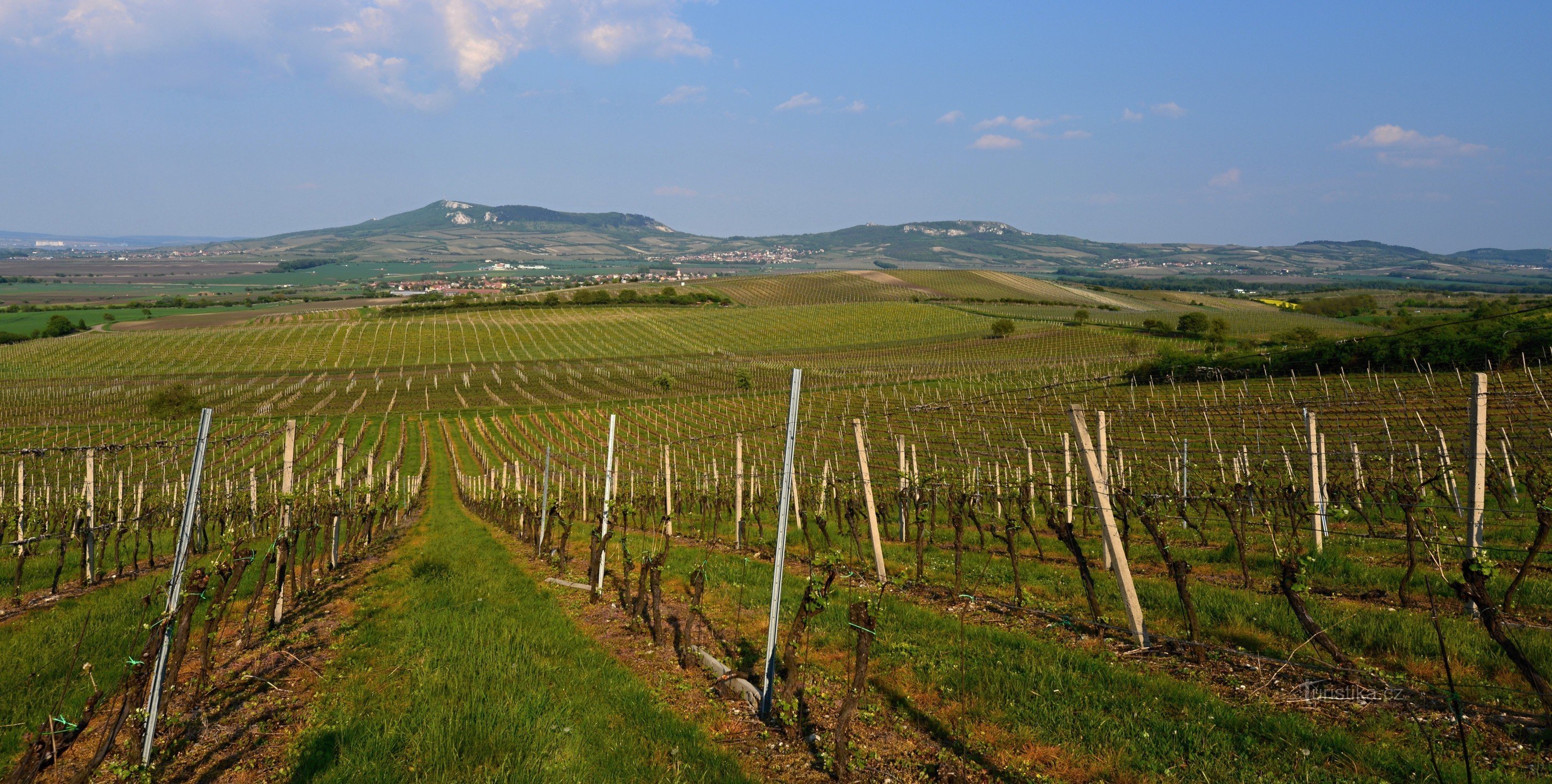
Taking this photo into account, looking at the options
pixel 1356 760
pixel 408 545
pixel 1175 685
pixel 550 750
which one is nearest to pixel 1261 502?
pixel 1175 685

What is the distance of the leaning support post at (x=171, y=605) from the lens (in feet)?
16.9

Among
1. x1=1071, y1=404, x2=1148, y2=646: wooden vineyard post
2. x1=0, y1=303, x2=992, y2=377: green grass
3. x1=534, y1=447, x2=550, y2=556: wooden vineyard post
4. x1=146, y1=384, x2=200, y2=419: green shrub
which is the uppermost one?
x1=1071, y1=404, x2=1148, y2=646: wooden vineyard post

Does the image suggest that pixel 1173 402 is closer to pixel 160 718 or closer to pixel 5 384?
pixel 160 718

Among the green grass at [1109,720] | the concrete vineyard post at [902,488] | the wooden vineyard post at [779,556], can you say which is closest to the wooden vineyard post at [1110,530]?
the green grass at [1109,720]

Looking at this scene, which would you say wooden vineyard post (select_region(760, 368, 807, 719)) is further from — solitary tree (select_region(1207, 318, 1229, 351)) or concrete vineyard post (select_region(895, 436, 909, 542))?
solitary tree (select_region(1207, 318, 1229, 351))

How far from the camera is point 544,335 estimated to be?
326 feet

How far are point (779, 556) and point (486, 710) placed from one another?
2.51 metres

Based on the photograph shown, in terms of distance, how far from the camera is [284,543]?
927 cm

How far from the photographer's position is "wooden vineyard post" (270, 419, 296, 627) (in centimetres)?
907

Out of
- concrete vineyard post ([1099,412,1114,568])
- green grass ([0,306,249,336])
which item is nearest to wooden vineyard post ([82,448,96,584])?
concrete vineyard post ([1099,412,1114,568])

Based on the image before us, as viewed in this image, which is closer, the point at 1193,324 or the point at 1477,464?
the point at 1477,464

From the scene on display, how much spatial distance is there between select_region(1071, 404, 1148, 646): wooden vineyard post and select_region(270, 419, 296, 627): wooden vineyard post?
8.58 m

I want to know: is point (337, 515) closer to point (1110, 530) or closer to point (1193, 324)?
point (1110, 530)

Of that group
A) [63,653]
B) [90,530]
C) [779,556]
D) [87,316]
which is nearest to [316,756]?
[779,556]
